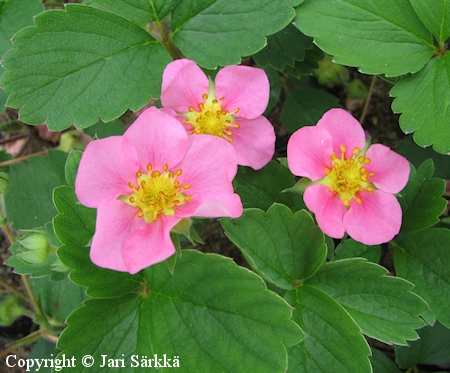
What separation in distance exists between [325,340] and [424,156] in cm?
115

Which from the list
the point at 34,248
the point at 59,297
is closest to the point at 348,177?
the point at 34,248

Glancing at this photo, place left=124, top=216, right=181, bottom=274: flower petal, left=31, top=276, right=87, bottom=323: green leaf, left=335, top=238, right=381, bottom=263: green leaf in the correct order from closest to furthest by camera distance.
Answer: left=124, top=216, right=181, bottom=274: flower petal < left=335, top=238, right=381, bottom=263: green leaf < left=31, top=276, right=87, bottom=323: green leaf

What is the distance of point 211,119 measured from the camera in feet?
5.20

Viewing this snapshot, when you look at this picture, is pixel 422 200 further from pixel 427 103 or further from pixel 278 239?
pixel 278 239

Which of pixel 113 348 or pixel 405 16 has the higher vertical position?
pixel 405 16

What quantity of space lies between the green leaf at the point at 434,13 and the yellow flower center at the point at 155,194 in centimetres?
96

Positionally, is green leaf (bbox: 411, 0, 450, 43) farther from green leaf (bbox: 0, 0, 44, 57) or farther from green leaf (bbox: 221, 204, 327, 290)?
green leaf (bbox: 0, 0, 44, 57)

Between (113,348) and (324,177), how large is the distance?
0.89 meters

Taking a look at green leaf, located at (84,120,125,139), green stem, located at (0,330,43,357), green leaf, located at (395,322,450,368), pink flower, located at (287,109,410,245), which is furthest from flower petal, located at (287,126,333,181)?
green stem, located at (0,330,43,357)

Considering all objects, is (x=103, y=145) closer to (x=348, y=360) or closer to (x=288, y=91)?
(x=348, y=360)

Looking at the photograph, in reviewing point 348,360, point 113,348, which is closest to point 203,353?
point 113,348

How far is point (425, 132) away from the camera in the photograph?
5.11 feet

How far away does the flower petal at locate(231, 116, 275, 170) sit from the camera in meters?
1.58

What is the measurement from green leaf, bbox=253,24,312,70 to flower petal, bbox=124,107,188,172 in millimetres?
815
